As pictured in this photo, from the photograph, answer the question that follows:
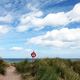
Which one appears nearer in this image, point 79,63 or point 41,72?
point 41,72

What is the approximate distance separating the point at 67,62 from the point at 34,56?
2653 mm

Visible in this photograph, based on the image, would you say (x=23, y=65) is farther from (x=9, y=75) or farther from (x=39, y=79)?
(x=39, y=79)

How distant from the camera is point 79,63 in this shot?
74.6ft

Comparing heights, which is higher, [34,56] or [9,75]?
[34,56]

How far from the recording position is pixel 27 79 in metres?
16.6

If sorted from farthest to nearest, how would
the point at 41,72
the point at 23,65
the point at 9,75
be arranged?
1. the point at 23,65
2. the point at 9,75
3. the point at 41,72

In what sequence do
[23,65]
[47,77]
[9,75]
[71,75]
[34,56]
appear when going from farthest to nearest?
[34,56] < [23,65] < [9,75] < [71,75] < [47,77]

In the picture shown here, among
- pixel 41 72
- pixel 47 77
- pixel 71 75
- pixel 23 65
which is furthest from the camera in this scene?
pixel 23 65

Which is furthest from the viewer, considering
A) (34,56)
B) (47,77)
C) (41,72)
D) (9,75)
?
(34,56)

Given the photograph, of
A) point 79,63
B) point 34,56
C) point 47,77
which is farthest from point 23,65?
point 47,77

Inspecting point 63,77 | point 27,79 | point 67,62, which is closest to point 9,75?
point 27,79

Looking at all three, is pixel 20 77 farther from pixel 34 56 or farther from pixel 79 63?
pixel 79 63

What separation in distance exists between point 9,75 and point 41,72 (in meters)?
3.32

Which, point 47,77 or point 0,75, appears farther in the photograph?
point 0,75
